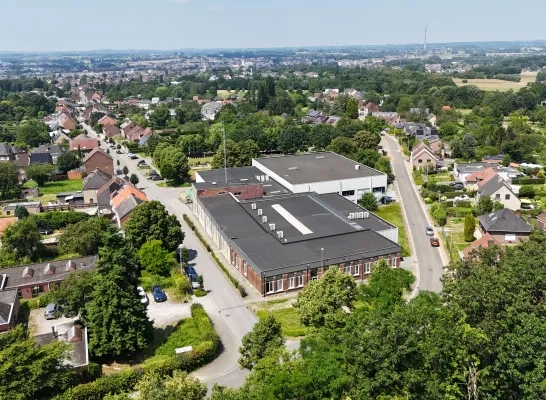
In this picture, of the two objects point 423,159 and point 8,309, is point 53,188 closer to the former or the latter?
point 8,309

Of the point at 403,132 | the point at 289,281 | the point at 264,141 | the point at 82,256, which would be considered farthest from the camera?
the point at 403,132

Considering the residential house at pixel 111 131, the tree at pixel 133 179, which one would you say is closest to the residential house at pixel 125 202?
the tree at pixel 133 179

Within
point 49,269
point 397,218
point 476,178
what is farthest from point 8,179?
point 476,178

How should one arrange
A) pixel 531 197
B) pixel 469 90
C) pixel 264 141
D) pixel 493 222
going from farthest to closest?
pixel 469 90, pixel 264 141, pixel 531 197, pixel 493 222

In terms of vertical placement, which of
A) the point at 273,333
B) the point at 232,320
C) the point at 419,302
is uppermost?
the point at 419,302

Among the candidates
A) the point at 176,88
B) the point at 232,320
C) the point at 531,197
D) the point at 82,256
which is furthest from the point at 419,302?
the point at 176,88

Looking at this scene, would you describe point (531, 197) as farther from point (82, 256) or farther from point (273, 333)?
point (82, 256)

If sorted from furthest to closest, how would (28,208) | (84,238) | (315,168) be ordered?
(315,168) → (28,208) → (84,238)
